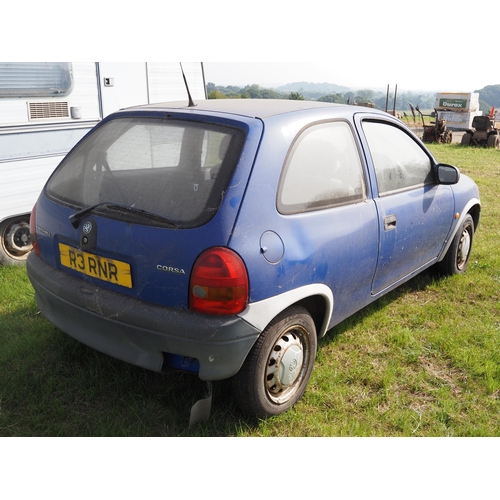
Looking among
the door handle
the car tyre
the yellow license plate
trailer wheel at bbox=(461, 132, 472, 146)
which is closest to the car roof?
the door handle

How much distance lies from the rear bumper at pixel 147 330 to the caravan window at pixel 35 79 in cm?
266

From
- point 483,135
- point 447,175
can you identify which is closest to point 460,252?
point 447,175

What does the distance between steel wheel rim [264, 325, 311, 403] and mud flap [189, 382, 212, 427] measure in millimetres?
306

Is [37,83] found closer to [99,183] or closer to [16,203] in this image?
[16,203]

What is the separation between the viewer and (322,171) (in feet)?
10.1

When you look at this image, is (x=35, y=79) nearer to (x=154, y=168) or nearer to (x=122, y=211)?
(x=154, y=168)

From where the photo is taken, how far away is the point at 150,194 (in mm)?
2740

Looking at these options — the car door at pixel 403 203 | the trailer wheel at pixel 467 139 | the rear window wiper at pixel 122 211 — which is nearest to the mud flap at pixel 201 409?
the rear window wiper at pixel 122 211

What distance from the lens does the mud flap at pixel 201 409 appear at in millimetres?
2793

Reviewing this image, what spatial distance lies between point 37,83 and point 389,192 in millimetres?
3447

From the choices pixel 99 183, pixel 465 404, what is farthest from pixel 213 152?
pixel 465 404

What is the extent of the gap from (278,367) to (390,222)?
132cm

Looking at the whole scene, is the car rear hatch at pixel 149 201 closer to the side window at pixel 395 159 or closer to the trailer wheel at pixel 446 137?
the side window at pixel 395 159

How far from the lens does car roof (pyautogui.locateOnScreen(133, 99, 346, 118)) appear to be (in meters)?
2.96
